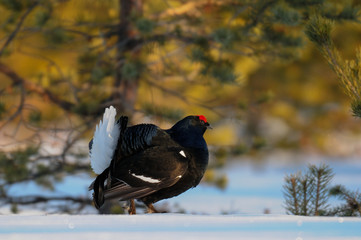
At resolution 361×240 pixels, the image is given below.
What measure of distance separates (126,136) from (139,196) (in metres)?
0.33

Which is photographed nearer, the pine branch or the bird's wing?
the pine branch

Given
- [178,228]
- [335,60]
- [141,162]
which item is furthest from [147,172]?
[335,60]

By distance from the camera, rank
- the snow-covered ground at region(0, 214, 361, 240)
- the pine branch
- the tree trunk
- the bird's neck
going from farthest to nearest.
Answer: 1. the tree trunk
2. the bird's neck
3. the pine branch
4. the snow-covered ground at region(0, 214, 361, 240)

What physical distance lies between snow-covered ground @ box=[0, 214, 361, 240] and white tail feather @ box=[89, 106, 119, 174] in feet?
2.08

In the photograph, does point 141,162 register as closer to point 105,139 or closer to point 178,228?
point 105,139

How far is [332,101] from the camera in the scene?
450 inches

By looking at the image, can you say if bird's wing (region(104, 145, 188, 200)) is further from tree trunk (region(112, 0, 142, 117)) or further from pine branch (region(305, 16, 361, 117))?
tree trunk (region(112, 0, 142, 117))

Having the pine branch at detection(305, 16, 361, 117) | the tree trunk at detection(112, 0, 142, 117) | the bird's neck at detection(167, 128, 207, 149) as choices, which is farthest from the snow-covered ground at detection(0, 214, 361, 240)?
the tree trunk at detection(112, 0, 142, 117)

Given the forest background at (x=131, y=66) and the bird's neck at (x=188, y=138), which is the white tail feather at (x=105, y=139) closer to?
the bird's neck at (x=188, y=138)

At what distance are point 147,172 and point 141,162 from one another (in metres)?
0.07

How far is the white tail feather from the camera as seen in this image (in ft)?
7.80

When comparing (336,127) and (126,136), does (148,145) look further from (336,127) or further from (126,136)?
(336,127)

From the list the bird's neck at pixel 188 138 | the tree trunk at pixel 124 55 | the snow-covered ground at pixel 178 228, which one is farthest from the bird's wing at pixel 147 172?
the tree trunk at pixel 124 55

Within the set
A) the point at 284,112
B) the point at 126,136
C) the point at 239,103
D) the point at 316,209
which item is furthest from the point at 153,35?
the point at 284,112
